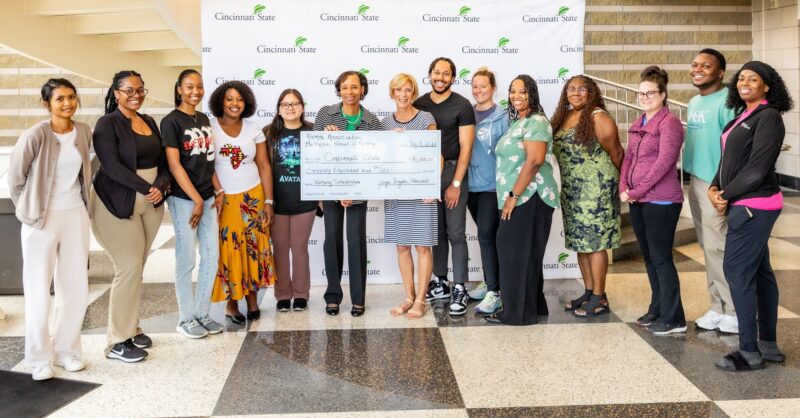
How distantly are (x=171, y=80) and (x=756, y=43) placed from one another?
27.4 ft

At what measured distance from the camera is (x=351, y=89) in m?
4.29

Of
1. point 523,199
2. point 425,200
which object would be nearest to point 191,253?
point 425,200

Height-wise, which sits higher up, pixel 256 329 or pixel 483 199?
pixel 483 199

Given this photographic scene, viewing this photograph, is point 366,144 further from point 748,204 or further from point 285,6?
point 748,204

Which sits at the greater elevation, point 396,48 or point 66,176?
point 396,48

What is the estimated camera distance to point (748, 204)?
Answer: 11.2 ft

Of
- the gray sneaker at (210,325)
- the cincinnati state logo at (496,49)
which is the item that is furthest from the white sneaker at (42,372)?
the cincinnati state logo at (496,49)

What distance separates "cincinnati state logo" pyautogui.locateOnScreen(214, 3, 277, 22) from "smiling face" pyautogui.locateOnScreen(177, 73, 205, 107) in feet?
4.80

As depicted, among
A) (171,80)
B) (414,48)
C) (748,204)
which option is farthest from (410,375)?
(171,80)

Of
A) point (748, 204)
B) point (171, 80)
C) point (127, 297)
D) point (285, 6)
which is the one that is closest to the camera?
point (748, 204)

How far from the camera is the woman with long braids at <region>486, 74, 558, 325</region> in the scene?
Result: 409 cm

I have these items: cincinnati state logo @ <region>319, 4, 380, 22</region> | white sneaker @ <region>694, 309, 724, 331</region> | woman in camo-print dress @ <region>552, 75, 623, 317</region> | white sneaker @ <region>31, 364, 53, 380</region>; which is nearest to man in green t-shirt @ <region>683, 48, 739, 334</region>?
white sneaker @ <region>694, 309, 724, 331</region>

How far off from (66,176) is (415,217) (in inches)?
78.3

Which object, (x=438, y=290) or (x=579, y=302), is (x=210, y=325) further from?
(x=579, y=302)
